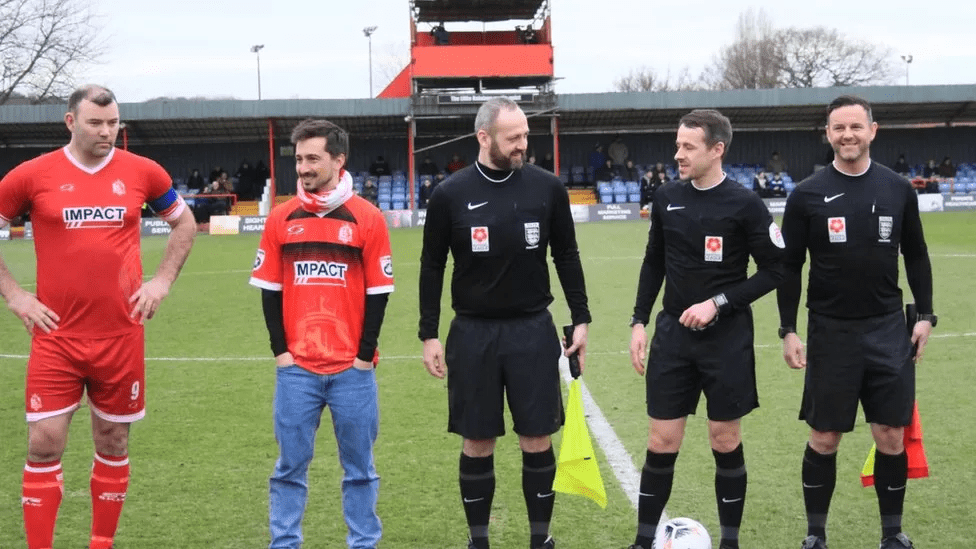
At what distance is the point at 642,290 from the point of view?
576 cm

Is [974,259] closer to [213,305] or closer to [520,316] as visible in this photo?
[213,305]

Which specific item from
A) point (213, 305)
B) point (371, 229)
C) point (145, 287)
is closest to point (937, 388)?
point (371, 229)

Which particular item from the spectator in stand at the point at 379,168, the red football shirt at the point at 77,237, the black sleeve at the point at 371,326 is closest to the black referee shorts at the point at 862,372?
the black sleeve at the point at 371,326

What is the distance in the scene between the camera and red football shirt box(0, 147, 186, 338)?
211 inches

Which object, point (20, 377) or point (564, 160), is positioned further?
point (564, 160)

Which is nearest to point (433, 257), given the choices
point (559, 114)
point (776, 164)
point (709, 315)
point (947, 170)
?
point (709, 315)

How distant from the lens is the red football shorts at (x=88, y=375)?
532 centimetres

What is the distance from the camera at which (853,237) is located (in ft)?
17.9

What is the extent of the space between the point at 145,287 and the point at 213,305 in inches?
438

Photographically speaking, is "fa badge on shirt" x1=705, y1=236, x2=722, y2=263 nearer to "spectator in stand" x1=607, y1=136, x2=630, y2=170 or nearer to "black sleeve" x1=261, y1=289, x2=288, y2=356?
"black sleeve" x1=261, y1=289, x2=288, y2=356

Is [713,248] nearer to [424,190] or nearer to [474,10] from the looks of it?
[424,190]

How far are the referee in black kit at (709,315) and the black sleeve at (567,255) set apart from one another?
0.39 metres

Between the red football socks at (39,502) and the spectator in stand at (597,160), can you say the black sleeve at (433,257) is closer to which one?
the red football socks at (39,502)

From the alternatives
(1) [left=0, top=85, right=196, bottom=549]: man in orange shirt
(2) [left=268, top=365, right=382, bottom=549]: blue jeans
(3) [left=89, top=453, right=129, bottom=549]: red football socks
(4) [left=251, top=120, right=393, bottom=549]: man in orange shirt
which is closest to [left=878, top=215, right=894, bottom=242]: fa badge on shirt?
(4) [left=251, top=120, right=393, bottom=549]: man in orange shirt
